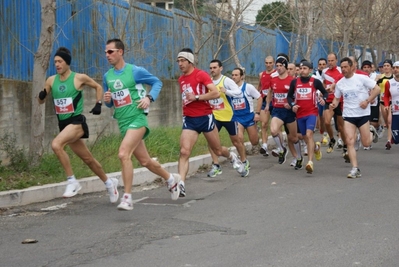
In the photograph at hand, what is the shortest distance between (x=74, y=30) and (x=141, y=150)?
6.49 m

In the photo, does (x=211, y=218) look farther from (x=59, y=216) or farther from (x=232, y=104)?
(x=232, y=104)

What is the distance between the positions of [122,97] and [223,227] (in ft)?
7.17

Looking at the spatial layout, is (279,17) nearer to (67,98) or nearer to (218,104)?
(218,104)

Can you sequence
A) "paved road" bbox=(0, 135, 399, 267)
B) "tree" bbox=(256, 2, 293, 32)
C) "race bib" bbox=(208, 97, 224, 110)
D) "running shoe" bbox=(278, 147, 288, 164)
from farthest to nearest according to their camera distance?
"tree" bbox=(256, 2, 293, 32), "running shoe" bbox=(278, 147, 288, 164), "race bib" bbox=(208, 97, 224, 110), "paved road" bbox=(0, 135, 399, 267)

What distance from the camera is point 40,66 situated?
11.8m

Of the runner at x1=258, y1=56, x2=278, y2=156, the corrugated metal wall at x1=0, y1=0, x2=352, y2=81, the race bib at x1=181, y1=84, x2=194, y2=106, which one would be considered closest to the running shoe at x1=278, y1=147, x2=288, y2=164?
the runner at x1=258, y1=56, x2=278, y2=156

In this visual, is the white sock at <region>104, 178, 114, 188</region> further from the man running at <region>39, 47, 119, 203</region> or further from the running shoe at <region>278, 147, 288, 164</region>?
the running shoe at <region>278, 147, 288, 164</region>

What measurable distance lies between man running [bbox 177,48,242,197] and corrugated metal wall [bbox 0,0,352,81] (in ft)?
10.9

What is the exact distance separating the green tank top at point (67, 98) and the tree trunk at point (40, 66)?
1.73m

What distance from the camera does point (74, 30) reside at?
51.2 feet

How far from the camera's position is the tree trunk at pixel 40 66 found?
460 inches

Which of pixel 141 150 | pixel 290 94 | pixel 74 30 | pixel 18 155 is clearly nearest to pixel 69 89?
pixel 141 150

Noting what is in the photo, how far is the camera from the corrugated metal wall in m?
13.4

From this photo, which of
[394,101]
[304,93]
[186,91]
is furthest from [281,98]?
[186,91]
